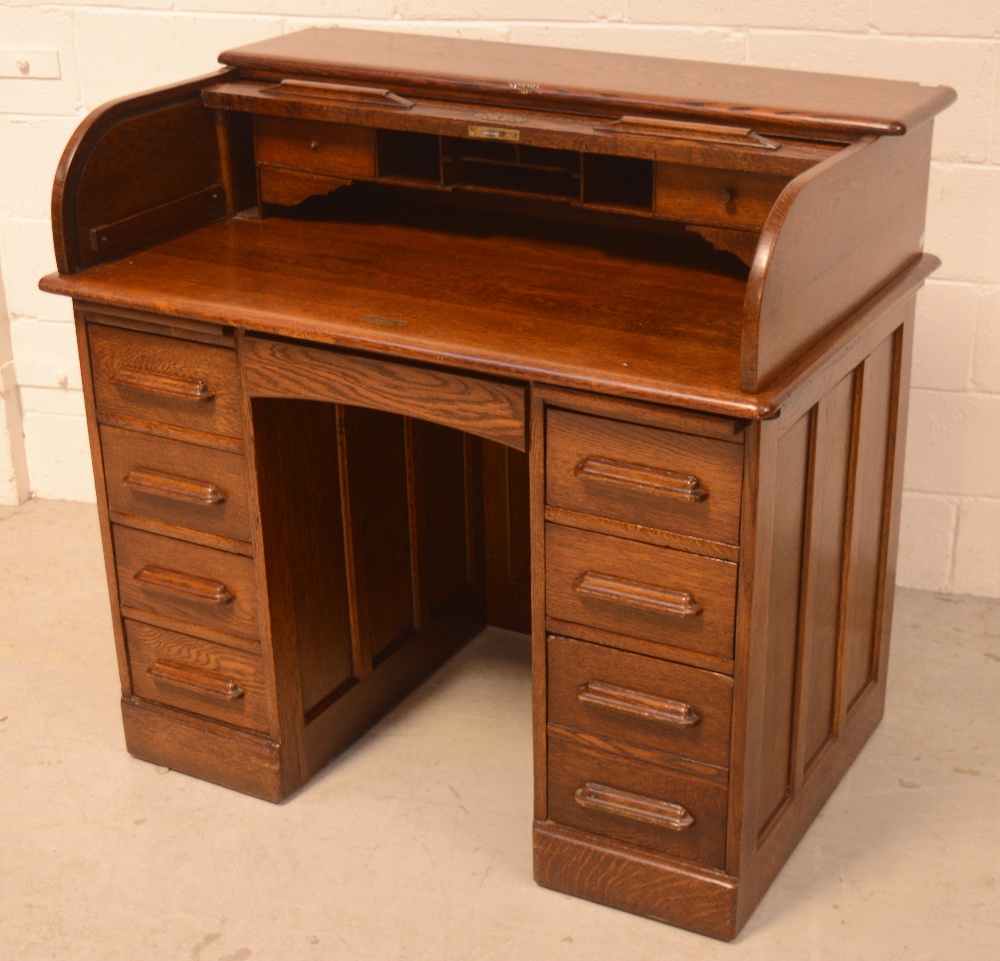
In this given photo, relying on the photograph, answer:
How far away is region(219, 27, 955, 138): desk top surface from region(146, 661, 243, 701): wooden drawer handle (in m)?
1.02

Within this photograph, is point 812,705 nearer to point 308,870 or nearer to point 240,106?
point 308,870

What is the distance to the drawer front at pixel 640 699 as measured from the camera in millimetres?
2080

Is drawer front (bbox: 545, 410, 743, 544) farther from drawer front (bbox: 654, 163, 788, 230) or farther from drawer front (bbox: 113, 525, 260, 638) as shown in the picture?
drawer front (bbox: 113, 525, 260, 638)

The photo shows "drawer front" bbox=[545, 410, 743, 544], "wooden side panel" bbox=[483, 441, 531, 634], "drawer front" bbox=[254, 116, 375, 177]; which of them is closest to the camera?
"drawer front" bbox=[545, 410, 743, 544]

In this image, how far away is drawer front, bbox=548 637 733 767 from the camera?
2080mm

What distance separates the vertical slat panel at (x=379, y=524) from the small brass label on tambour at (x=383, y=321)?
407 millimetres

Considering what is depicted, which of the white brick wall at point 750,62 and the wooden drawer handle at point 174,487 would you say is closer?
the wooden drawer handle at point 174,487

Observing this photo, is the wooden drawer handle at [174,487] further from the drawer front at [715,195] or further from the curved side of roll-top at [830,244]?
the curved side of roll-top at [830,244]

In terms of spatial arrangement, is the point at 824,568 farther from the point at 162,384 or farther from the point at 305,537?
the point at 162,384

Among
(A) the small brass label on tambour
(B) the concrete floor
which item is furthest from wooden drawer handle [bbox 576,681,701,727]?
(A) the small brass label on tambour

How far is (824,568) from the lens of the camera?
2305 mm

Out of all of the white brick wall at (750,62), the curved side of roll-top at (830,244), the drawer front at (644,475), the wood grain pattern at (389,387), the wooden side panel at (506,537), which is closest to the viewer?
the curved side of roll-top at (830,244)

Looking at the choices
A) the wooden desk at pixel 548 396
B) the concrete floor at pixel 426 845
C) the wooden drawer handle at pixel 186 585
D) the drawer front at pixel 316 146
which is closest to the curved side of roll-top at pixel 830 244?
the wooden desk at pixel 548 396

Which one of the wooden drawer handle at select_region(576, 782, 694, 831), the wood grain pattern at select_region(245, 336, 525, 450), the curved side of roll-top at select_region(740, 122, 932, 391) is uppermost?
the curved side of roll-top at select_region(740, 122, 932, 391)
